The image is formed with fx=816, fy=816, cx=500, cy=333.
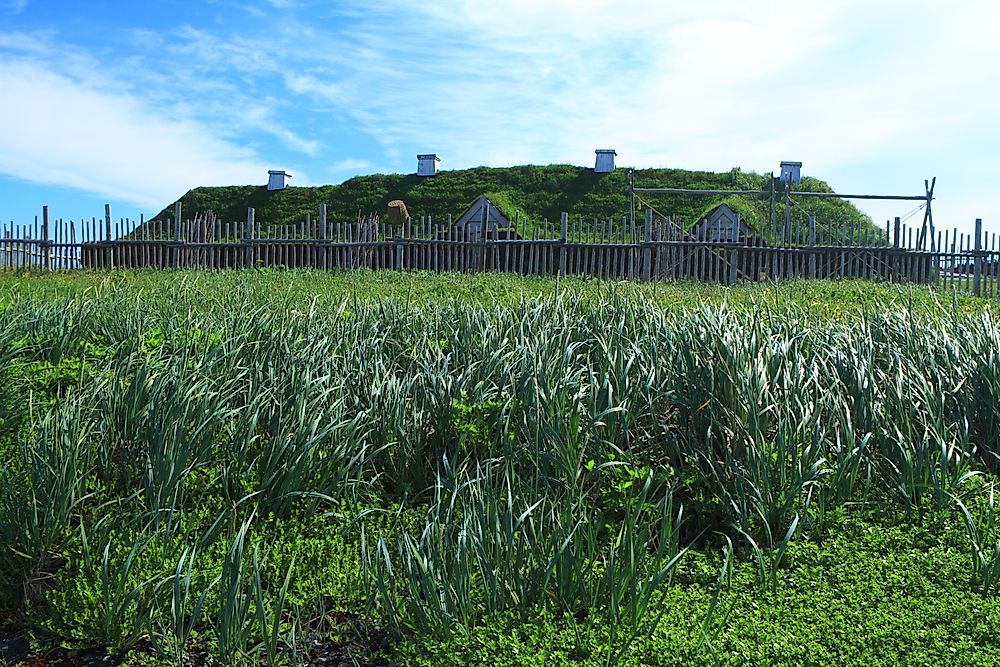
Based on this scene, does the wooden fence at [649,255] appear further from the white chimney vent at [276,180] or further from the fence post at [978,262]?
the white chimney vent at [276,180]

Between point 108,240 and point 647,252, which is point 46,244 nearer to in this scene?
point 108,240

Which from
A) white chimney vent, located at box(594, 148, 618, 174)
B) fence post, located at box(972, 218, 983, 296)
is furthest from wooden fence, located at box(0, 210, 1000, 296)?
white chimney vent, located at box(594, 148, 618, 174)

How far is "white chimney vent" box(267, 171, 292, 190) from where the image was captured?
29.4 meters

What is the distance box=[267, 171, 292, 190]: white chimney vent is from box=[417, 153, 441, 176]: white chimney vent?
505 centimetres

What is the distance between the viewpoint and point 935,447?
3982mm

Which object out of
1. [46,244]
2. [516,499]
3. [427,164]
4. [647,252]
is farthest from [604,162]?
[516,499]

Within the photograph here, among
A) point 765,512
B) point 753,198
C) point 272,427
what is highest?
point 753,198

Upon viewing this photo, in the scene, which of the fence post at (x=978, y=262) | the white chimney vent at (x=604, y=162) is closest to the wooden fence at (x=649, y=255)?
the fence post at (x=978, y=262)

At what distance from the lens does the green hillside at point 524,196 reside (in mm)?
23656

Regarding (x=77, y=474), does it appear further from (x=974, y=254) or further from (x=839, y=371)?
(x=974, y=254)

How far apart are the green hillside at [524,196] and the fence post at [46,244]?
8297 mm

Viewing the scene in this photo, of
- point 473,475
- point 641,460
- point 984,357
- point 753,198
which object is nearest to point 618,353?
point 641,460

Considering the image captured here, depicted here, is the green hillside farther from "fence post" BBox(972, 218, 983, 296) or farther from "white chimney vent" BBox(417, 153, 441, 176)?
"fence post" BBox(972, 218, 983, 296)

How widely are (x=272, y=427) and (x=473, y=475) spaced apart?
3.11 feet
